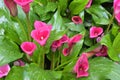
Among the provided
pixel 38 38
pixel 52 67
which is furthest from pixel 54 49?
pixel 38 38

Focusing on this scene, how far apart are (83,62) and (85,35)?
28 cm

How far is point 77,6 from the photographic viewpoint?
1.46 metres

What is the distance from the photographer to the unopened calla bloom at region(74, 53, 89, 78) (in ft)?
3.79

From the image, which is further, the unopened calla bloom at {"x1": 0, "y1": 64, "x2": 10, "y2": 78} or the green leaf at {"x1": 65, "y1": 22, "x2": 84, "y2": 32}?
the green leaf at {"x1": 65, "y1": 22, "x2": 84, "y2": 32}

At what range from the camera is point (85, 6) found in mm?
1440

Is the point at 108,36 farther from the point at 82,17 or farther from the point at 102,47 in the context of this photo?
the point at 82,17

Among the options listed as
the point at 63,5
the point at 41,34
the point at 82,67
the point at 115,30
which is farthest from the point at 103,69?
the point at 63,5

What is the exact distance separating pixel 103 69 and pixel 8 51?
0.41 m

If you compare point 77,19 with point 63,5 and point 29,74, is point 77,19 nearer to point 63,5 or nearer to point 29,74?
point 63,5

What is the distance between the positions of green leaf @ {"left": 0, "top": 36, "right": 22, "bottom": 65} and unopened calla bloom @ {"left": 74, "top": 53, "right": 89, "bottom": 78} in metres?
0.25

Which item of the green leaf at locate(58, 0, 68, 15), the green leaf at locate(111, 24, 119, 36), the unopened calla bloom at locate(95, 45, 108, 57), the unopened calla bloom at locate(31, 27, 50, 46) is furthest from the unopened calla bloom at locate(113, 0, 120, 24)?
the unopened calla bloom at locate(31, 27, 50, 46)

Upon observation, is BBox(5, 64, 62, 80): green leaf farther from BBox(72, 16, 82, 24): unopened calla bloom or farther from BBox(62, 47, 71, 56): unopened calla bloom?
BBox(72, 16, 82, 24): unopened calla bloom

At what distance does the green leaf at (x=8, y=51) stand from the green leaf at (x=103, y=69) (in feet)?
1.04

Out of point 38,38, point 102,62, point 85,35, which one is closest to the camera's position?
point 38,38
